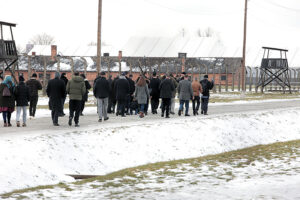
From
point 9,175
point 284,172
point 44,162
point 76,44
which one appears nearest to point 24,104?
point 44,162

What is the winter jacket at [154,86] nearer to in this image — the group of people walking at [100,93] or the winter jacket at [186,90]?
the group of people walking at [100,93]


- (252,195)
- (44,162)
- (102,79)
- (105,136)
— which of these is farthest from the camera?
(102,79)

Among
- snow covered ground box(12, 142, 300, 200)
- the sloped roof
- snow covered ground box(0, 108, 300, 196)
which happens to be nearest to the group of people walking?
snow covered ground box(0, 108, 300, 196)

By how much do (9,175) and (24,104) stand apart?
6.37 meters

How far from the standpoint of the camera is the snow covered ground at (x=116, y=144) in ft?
39.4

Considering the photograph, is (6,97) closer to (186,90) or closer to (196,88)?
(186,90)

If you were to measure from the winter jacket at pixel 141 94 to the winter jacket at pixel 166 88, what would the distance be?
70 centimetres

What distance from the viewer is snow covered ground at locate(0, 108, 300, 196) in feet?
39.4

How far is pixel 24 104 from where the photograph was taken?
56.9 ft

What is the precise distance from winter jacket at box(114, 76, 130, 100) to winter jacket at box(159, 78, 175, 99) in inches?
51.5

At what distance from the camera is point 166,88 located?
21.3 m

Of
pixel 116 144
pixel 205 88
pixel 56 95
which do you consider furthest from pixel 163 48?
pixel 116 144

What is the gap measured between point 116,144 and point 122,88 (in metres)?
5.98

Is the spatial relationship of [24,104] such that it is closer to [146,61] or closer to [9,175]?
[9,175]
